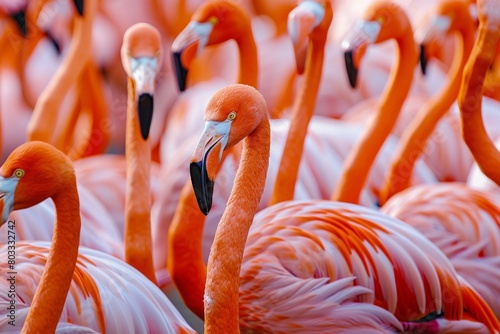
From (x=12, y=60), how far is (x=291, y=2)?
8.10 feet

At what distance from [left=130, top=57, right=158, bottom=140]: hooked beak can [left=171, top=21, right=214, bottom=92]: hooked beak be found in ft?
0.55

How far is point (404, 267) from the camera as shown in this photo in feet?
11.3

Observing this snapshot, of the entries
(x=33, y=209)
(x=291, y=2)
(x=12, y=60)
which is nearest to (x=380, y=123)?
(x=33, y=209)

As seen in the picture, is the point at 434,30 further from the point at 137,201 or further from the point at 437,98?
the point at 137,201

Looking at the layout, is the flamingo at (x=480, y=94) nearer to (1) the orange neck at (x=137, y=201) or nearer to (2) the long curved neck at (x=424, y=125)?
(2) the long curved neck at (x=424, y=125)

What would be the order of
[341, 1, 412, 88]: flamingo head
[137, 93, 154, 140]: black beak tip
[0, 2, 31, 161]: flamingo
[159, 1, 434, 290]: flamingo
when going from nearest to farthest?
1. [137, 93, 154, 140]: black beak tip
2. [159, 1, 434, 290]: flamingo
3. [341, 1, 412, 88]: flamingo head
4. [0, 2, 31, 161]: flamingo

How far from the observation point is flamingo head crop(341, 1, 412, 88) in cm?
408

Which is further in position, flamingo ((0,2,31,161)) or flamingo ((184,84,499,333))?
flamingo ((0,2,31,161))

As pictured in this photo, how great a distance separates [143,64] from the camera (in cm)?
364

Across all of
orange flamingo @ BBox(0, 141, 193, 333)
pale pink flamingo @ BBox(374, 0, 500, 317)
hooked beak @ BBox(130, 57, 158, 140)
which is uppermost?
hooked beak @ BBox(130, 57, 158, 140)

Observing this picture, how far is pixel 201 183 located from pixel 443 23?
2144 mm

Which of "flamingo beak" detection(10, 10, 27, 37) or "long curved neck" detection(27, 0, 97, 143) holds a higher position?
"flamingo beak" detection(10, 10, 27, 37)

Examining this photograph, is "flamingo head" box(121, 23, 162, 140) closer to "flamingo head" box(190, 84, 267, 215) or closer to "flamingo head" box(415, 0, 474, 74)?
"flamingo head" box(190, 84, 267, 215)

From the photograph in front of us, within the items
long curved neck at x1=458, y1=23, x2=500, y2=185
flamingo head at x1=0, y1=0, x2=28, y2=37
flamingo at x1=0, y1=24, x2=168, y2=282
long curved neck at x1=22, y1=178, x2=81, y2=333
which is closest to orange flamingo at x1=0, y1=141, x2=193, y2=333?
long curved neck at x1=22, y1=178, x2=81, y2=333
